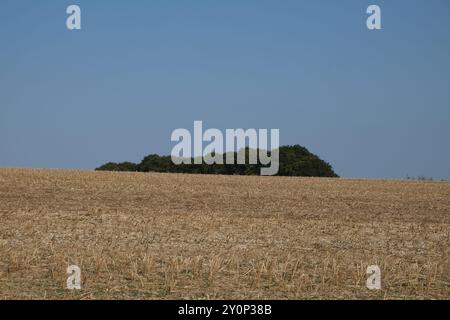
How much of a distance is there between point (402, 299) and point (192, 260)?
451 cm

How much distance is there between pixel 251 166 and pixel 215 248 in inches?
2873

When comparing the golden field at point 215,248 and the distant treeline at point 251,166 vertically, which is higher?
the distant treeline at point 251,166

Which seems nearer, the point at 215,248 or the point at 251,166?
the point at 215,248

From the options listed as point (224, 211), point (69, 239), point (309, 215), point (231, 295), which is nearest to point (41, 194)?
point (224, 211)

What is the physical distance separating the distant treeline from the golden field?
2171 inches

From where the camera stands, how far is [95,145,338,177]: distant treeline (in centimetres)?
8694

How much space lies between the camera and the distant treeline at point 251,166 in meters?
86.9

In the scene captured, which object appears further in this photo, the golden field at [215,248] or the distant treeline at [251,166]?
the distant treeline at [251,166]

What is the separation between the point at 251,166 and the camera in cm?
8862

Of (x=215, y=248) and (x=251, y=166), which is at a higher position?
(x=251, y=166)

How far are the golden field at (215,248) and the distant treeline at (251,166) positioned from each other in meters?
55.2

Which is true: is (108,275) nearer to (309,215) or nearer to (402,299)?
(402,299)
